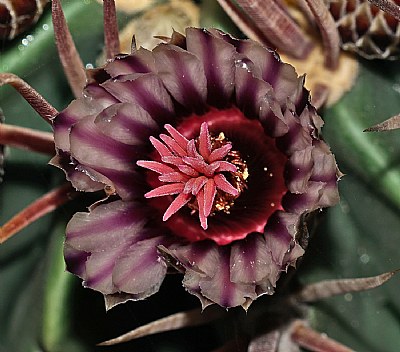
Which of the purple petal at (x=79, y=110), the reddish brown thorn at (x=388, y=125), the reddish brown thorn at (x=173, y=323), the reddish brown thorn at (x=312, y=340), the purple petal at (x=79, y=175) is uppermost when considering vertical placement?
the purple petal at (x=79, y=110)

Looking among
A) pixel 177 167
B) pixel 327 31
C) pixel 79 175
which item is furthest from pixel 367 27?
pixel 79 175

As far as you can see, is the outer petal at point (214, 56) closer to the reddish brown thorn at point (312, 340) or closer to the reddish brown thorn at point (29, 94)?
the reddish brown thorn at point (29, 94)

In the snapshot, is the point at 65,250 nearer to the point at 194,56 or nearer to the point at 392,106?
the point at 194,56

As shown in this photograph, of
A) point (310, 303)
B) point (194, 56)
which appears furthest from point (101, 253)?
point (310, 303)

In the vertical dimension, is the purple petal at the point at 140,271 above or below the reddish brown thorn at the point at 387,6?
below

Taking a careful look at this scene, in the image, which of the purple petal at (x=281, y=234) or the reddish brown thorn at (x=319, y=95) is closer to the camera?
the purple petal at (x=281, y=234)

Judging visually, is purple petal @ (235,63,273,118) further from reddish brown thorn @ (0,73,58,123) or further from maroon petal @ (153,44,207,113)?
reddish brown thorn @ (0,73,58,123)

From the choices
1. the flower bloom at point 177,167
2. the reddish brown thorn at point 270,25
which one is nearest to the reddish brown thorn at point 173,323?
the flower bloom at point 177,167
